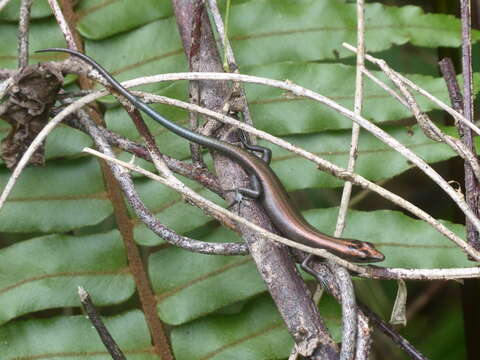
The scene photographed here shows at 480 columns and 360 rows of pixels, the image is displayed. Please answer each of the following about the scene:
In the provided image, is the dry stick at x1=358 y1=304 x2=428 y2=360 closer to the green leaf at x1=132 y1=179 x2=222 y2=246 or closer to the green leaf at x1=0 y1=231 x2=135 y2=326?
the green leaf at x1=132 y1=179 x2=222 y2=246

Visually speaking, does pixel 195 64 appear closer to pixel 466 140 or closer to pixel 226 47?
pixel 226 47

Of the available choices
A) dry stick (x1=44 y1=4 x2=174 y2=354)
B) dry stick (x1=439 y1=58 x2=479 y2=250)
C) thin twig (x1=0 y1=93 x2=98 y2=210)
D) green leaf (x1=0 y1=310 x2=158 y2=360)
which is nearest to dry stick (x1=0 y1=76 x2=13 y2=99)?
thin twig (x1=0 y1=93 x2=98 y2=210)

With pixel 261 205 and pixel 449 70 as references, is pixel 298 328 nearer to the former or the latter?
pixel 261 205

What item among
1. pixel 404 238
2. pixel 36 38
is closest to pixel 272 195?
pixel 404 238

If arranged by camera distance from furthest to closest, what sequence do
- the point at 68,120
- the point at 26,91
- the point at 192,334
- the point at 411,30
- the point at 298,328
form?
the point at 411,30 → the point at 192,334 → the point at 68,120 → the point at 26,91 → the point at 298,328

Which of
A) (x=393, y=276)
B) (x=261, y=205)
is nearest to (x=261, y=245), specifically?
(x=261, y=205)

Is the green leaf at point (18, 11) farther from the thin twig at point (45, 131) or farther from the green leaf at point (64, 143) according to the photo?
the thin twig at point (45, 131)
